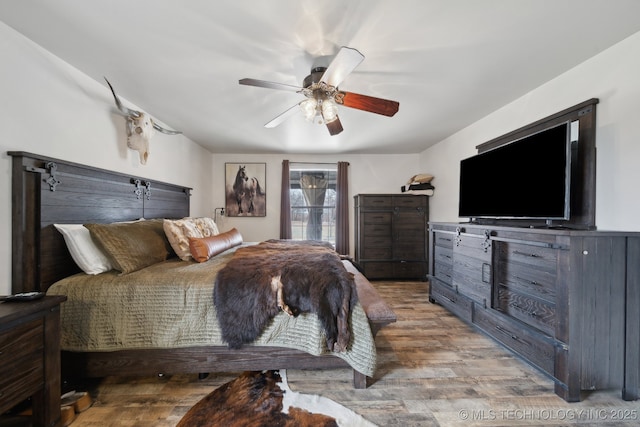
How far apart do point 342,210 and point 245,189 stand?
1882 mm

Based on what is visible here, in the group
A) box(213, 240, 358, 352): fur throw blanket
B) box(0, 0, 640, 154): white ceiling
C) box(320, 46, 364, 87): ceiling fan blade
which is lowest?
box(213, 240, 358, 352): fur throw blanket

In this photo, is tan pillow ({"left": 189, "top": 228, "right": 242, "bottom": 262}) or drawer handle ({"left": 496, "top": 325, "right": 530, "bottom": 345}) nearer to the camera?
drawer handle ({"left": 496, "top": 325, "right": 530, "bottom": 345})

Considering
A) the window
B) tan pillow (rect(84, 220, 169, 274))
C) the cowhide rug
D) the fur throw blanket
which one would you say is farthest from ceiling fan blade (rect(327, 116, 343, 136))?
the window

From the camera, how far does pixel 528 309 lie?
72.0 inches

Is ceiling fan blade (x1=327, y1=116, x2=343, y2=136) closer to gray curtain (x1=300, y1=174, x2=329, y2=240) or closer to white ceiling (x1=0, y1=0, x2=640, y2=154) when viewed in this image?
white ceiling (x1=0, y1=0, x2=640, y2=154)

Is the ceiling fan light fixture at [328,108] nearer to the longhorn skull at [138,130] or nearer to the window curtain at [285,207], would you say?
the longhorn skull at [138,130]

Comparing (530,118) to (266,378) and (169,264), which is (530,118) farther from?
(169,264)

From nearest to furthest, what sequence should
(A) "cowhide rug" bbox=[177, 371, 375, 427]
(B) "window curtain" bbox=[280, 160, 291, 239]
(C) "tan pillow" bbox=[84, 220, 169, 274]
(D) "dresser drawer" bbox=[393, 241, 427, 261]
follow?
(A) "cowhide rug" bbox=[177, 371, 375, 427] < (C) "tan pillow" bbox=[84, 220, 169, 274] < (D) "dresser drawer" bbox=[393, 241, 427, 261] < (B) "window curtain" bbox=[280, 160, 291, 239]

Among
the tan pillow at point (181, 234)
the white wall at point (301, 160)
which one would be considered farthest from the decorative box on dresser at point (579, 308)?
the white wall at point (301, 160)

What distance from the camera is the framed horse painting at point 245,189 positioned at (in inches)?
182

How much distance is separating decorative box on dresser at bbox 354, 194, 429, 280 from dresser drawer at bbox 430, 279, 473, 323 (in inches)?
41.1

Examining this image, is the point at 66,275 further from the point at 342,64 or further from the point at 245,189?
the point at 245,189

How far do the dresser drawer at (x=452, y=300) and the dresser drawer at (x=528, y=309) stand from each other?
13.8 inches

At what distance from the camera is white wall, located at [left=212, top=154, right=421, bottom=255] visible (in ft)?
15.1
